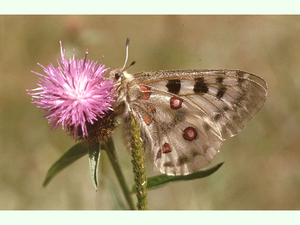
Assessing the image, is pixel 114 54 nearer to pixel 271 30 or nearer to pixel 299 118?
pixel 271 30

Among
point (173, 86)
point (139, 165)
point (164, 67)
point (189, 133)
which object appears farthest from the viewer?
point (164, 67)

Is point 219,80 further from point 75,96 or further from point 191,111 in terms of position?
point 75,96

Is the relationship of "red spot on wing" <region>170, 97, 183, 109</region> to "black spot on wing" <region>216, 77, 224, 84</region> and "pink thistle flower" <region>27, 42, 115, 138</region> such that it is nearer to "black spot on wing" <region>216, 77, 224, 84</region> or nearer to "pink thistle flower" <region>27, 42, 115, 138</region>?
"black spot on wing" <region>216, 77, 224, 84</region>

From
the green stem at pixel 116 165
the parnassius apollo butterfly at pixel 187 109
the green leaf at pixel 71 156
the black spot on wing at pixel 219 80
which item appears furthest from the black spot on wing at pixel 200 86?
the green leaf at pixel 71 156

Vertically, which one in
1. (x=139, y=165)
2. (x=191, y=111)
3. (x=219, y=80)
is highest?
(x=219, y=80)

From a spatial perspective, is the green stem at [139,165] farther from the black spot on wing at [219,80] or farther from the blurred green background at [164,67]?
the blurred green background at [164,67]

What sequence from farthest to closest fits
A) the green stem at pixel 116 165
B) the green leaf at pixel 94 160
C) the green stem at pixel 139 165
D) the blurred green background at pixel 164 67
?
the blurred green background at pixel 164 67
the green stem at pixel 116 165
the green leaf at pixel 94 160
the green stem at pixel 139 165

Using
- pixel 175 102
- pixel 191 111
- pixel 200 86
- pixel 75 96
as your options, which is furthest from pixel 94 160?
pixel 200 86
